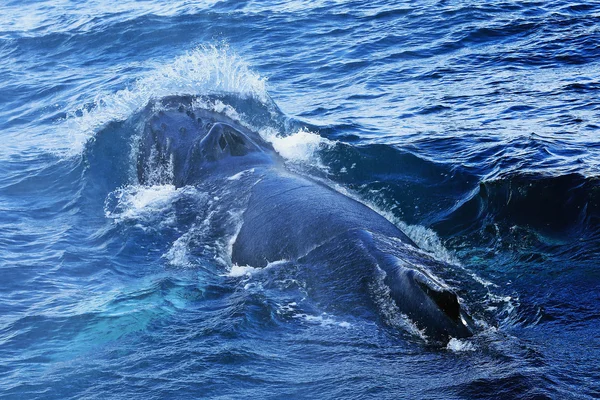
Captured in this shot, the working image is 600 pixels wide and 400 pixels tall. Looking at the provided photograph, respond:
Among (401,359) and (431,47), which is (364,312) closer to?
(401,359)

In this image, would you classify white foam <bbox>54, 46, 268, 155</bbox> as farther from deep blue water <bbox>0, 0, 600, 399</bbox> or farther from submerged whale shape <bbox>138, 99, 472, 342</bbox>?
submerged whale shape <bbox>138, 99, 472, 342</bbox>

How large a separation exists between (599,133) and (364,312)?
316 inches

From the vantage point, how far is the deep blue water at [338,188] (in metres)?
8.27

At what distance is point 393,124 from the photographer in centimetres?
1770

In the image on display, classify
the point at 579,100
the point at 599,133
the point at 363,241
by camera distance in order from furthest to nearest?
the point at 579,100 < the point at 599,133 < the point at 363,241

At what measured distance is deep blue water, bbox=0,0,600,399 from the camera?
8273 mm

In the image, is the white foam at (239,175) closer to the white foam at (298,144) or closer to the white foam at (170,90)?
the white foam at (298,144)

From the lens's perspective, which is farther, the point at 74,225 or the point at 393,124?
the point at 393,124

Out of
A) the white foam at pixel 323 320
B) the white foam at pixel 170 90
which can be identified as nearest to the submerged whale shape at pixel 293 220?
the white foam at pixel 323 320

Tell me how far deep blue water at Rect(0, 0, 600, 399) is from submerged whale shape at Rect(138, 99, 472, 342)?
0.33 meters

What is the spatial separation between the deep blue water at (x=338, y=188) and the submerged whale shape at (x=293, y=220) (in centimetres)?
33

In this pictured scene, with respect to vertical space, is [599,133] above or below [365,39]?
below

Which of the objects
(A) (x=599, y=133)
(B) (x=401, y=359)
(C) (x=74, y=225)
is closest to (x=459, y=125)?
(A) (x=599, y=133)

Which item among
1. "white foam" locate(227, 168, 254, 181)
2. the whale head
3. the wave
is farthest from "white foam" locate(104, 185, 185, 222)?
the wave
